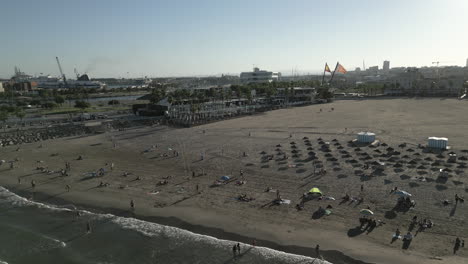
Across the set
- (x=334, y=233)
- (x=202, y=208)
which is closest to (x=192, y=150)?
(x=202, y=208)

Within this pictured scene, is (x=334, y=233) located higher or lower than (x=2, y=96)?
lower

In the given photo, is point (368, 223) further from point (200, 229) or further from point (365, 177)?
point (200, 229)

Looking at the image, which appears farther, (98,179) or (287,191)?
(98,179)

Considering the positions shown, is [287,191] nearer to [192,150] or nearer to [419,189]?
[419,189]

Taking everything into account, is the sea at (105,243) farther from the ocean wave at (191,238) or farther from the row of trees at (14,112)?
the row of trees at (14,112)

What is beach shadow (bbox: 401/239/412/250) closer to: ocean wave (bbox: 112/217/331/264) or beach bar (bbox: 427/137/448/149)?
ocean wave (bbox: 112/217/331/264)
